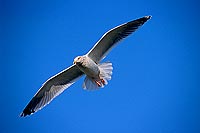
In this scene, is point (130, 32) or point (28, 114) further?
point (28, 114)

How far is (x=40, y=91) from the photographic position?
26.3 feet

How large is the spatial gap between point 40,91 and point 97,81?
114cm

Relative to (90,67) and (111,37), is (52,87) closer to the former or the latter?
(90,67)

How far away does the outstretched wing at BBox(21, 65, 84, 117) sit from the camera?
313 inches

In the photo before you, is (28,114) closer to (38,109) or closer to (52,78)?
(38,109)

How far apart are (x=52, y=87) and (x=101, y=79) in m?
1.00

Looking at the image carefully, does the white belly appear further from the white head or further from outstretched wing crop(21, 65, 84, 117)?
outstretched wing crop(21, 65, 84, 117)

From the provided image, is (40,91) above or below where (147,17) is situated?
below

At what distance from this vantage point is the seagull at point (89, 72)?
7.39 meters

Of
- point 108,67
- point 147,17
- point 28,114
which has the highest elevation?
point 147,17

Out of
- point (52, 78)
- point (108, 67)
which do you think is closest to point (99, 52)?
point (108, 67)

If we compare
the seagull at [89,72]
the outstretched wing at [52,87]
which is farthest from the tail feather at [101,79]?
the outstretched wing at [52,87]

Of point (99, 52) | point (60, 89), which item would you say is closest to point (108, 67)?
point (99, 52)

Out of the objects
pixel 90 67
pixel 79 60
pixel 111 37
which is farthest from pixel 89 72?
pixel 111 37
